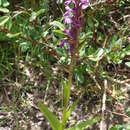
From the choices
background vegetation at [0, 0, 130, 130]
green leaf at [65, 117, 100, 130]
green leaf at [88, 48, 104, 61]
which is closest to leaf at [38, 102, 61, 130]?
green leaf at [65, 117, 100, 130]

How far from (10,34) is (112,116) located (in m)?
0.67

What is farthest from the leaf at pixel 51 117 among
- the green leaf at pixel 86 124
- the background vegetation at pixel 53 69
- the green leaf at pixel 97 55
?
the green leaf at pixel 97 55

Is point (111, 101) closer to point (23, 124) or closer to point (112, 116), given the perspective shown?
point (112, 116)

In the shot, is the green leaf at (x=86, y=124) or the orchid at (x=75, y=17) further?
the green leaf at (x=86, y=124)

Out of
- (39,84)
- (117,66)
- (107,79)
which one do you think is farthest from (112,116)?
(39,84)

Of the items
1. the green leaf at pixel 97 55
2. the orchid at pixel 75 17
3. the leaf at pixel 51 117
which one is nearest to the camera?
the orchid at pixel 75 17

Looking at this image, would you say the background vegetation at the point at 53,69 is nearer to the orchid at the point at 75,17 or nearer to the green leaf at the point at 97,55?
the green leaf at the point at 97,55

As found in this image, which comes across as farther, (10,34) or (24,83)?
(24,83)

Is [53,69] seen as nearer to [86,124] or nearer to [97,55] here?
[97,55]

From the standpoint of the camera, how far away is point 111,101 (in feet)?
5.40

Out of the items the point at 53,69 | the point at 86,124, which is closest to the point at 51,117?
the point at 86,124

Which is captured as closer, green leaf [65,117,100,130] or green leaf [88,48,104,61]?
green leaf [65,117,100,130]

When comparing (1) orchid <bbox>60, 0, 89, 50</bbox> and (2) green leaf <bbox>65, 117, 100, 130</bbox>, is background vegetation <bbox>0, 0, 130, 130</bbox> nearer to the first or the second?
(2) green leaf <bbox>65, 117, 100, 130</bbox>

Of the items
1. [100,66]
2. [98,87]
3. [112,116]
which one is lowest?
[112,116]
